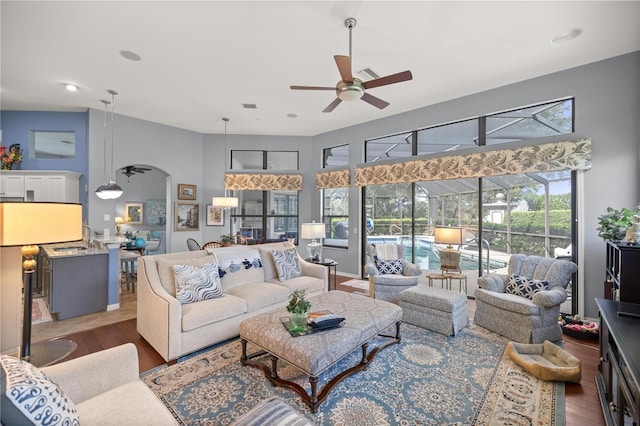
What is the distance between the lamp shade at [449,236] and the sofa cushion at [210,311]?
314 cm

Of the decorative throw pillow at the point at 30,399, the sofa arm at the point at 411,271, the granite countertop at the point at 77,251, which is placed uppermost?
the granite countertop at the point at 77,251

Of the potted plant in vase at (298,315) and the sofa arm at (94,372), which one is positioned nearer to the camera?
the sofa arm at (94,372)

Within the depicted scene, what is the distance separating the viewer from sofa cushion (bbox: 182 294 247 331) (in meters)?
2.74

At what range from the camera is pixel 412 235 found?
576 cm

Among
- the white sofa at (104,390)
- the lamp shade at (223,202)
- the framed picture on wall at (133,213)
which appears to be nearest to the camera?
the white sofa at (104,390)

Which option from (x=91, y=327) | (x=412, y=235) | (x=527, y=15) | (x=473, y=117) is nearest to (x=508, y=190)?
(x=473, y=117)

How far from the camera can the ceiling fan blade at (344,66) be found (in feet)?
8.35

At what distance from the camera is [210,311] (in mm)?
2883

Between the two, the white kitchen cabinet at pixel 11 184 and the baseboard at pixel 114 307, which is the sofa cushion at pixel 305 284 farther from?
the white kitchen cabinet at pixel 11 184

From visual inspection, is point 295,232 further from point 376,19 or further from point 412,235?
point 376,19

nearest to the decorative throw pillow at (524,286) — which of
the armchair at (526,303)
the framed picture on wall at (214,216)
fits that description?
the armchair at (526,303)

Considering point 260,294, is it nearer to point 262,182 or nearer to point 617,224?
point 617,224

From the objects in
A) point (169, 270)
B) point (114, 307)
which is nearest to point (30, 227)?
point (169, 270)

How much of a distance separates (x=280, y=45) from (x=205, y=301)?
3099 millimetres
